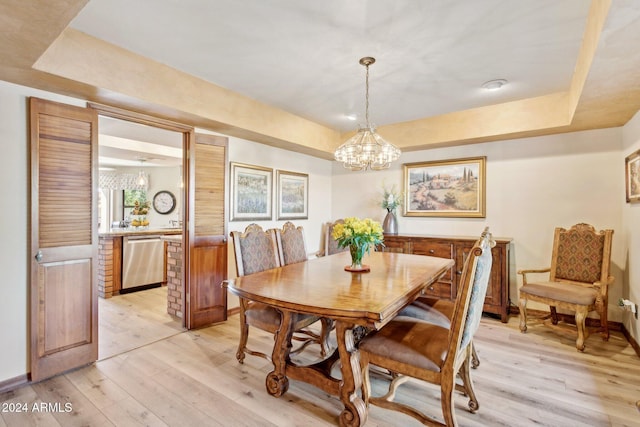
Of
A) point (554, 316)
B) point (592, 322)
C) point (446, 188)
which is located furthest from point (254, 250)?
point (592, 322)

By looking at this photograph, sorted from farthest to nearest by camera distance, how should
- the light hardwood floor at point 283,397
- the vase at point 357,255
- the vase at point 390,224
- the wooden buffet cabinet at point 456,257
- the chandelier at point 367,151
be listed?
the vase at point 390,224
the wooden buffet cabinet at point 456,257
the chandelier at point 367,151
the vase at point 357,255
the light hardwood floor at point 283,397

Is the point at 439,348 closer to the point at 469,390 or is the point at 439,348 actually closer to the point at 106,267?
the point at 469,390

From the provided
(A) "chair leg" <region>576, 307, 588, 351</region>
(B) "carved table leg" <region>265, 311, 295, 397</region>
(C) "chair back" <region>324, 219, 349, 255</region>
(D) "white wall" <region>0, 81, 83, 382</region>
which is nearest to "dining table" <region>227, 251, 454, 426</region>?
(B) "carved table leg" <region>265, 311, 295, 397</region>

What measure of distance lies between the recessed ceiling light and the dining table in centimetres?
187

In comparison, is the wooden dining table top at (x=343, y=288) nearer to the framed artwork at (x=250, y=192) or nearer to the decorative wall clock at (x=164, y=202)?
the framed artwork at (x=250, y=192)

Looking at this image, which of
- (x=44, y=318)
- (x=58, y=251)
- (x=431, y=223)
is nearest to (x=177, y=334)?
(x=44, y=318)

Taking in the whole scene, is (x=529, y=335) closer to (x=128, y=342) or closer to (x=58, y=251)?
(x=128, y=342)

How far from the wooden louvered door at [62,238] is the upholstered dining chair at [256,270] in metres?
1.23

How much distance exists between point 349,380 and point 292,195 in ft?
10.7

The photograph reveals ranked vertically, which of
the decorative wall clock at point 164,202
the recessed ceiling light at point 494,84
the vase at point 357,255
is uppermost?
the recessed ceiling light at point 494,84

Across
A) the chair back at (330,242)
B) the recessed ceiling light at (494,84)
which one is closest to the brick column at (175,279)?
the chair back at (330,242)

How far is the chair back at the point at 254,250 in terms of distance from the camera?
8.45ft

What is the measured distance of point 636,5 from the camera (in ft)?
4.62

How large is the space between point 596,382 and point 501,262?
1.45 m
